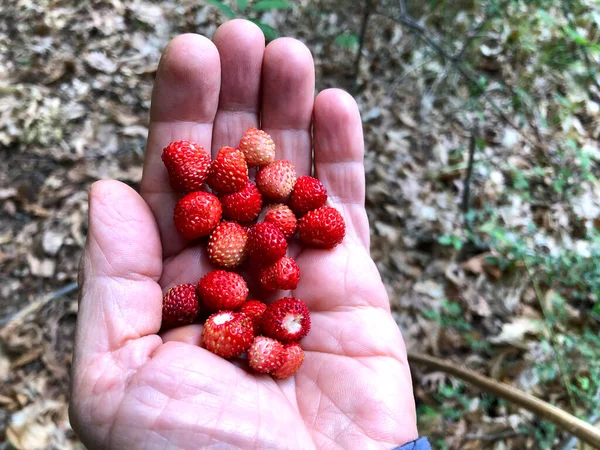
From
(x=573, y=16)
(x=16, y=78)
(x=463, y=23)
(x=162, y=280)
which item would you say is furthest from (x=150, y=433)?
(x=573, y=16)

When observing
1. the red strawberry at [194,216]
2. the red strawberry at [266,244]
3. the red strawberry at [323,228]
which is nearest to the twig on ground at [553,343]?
the red strawberry at [323,228]

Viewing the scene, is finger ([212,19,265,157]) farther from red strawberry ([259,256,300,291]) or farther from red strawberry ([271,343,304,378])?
red strawberry ([271,343,304,378])

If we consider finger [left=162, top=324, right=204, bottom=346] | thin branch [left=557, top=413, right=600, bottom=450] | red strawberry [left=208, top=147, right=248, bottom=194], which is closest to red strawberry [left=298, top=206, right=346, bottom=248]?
red strawberry [left=208, top=147, right=248, bottom=194]

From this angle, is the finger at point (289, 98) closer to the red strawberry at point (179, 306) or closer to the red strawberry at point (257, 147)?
the red strawberry at point (257, 147)

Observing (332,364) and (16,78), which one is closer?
(332,364)

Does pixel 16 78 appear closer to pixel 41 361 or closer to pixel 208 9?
pixel 208 9

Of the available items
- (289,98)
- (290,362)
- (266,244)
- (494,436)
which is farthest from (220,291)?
(494,436)
